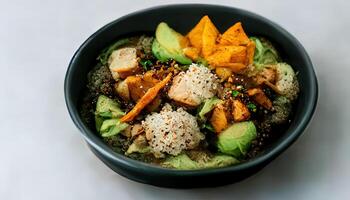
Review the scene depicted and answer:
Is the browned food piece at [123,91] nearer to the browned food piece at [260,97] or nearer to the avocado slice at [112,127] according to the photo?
the avocado slice at [112,127]

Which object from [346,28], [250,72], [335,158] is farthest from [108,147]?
[346,28]

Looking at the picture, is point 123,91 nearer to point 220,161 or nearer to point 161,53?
point 161,53

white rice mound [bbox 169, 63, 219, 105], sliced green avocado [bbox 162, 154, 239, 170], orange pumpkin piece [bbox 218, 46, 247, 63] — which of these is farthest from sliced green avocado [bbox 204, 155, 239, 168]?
orange pumpkin piece [bbox 218, 46, 247, 63]

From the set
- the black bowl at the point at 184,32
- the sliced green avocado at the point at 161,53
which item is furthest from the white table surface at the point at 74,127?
the sliced green avocado at the point at 161,53

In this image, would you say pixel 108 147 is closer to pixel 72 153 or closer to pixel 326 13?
pixel 72 153

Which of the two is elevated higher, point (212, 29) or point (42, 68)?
point (212, 29)

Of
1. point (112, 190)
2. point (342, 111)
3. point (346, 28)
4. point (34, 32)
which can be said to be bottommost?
point (112, 190)

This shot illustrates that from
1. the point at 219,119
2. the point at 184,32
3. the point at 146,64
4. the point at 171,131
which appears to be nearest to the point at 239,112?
the point at 219,119
